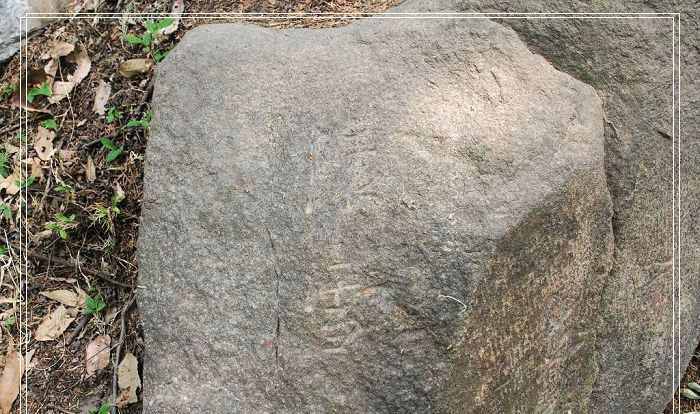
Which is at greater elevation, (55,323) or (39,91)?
(39,91)

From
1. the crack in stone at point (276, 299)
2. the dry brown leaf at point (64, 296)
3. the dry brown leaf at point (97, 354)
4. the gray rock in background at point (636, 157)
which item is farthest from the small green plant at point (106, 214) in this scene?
the gray rock in background at point (636, 157)

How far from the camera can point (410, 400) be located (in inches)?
64.0

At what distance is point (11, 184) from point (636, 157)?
2.14 metres

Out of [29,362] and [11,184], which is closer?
[29,362]

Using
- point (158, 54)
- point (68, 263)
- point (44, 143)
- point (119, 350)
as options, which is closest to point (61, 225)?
point (68, 263)

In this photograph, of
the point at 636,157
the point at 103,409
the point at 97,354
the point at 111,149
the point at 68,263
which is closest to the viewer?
the point at 636,157

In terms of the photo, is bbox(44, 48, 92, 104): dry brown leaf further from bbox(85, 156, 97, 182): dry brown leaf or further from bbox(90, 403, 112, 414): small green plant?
bbox(90, 403, 112, 414): small green plant

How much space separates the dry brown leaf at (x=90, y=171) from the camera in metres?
2.72

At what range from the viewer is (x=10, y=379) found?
256cm

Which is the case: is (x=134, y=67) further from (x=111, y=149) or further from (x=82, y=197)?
(x=82, y=197)

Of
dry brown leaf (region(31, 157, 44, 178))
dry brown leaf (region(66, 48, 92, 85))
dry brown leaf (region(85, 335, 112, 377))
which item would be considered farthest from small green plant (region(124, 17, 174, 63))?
dry brown leaf (region(85, 335, 112, 377))

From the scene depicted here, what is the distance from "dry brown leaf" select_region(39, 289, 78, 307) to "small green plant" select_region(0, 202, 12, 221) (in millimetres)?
326

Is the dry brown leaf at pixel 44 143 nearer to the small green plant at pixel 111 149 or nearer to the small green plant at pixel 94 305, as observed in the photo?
the small green plant at pixel 111 149

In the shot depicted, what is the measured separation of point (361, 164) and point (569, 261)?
0.58 metres
